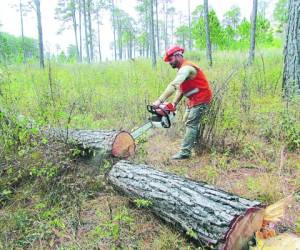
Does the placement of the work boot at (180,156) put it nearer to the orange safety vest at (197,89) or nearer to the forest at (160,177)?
the forest at (160,177)

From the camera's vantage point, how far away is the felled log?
239cm

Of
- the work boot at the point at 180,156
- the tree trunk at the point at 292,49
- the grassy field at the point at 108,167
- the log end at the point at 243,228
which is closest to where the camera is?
the log end at the point at 243,228

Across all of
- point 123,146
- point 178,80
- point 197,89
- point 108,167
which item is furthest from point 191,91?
point 108,167

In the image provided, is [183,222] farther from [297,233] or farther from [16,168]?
[16,168]

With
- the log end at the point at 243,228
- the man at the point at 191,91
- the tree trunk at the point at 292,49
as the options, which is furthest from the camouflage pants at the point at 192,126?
the log end at the point at 243,228

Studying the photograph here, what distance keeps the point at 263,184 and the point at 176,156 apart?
1.60 meters

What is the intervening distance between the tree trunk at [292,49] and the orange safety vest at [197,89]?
5.36 ft

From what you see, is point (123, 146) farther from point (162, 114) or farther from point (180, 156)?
point (180, 156)

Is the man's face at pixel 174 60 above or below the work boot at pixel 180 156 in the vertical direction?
above

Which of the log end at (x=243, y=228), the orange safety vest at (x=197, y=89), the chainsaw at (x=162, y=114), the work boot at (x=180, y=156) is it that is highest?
the orange safety vest at (x=197, y=89)

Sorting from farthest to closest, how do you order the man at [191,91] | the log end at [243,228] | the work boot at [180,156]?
the work boot at [180,156] → the man at [191,91] → the log end at [243,228]

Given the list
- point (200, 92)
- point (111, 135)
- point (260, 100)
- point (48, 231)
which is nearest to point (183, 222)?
point (48, 231)

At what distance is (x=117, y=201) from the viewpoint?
3521 millimetres

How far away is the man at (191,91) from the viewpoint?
15.0 ft
